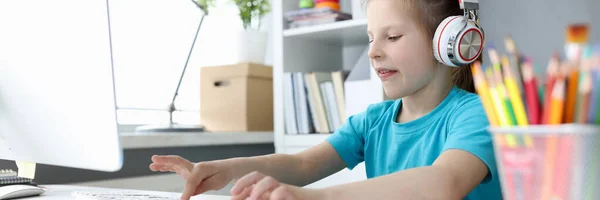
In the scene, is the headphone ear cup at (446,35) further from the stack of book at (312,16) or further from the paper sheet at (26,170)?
the stack of book at (312,16)

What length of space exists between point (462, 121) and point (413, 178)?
0.97 ft

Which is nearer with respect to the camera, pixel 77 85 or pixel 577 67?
pixel 577 67

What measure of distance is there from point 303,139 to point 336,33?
0.40 m

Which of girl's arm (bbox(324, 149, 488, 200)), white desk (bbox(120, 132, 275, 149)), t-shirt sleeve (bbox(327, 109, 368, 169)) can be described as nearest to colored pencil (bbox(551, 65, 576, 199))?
girl's arm (bbox(324, 149, 488, 200))

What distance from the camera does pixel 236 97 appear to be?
209cm

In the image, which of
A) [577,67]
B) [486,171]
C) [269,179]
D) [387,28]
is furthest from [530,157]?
[387,28]

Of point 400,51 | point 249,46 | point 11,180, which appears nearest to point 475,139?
point 400,51

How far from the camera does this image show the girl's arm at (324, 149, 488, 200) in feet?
1.97

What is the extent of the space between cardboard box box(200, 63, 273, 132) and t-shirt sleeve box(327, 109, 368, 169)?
88 centimetres

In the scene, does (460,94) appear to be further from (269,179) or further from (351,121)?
(269,179)

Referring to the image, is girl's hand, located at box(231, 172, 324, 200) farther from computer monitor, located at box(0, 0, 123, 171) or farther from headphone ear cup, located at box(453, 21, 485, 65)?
headphone ear cup, located at box(453, 21, 485, 65)

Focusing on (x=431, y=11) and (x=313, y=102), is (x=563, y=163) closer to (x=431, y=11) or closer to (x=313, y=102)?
(x=431, y=11)

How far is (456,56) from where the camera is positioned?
90 cm

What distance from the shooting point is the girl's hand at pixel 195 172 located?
2.99 ft
